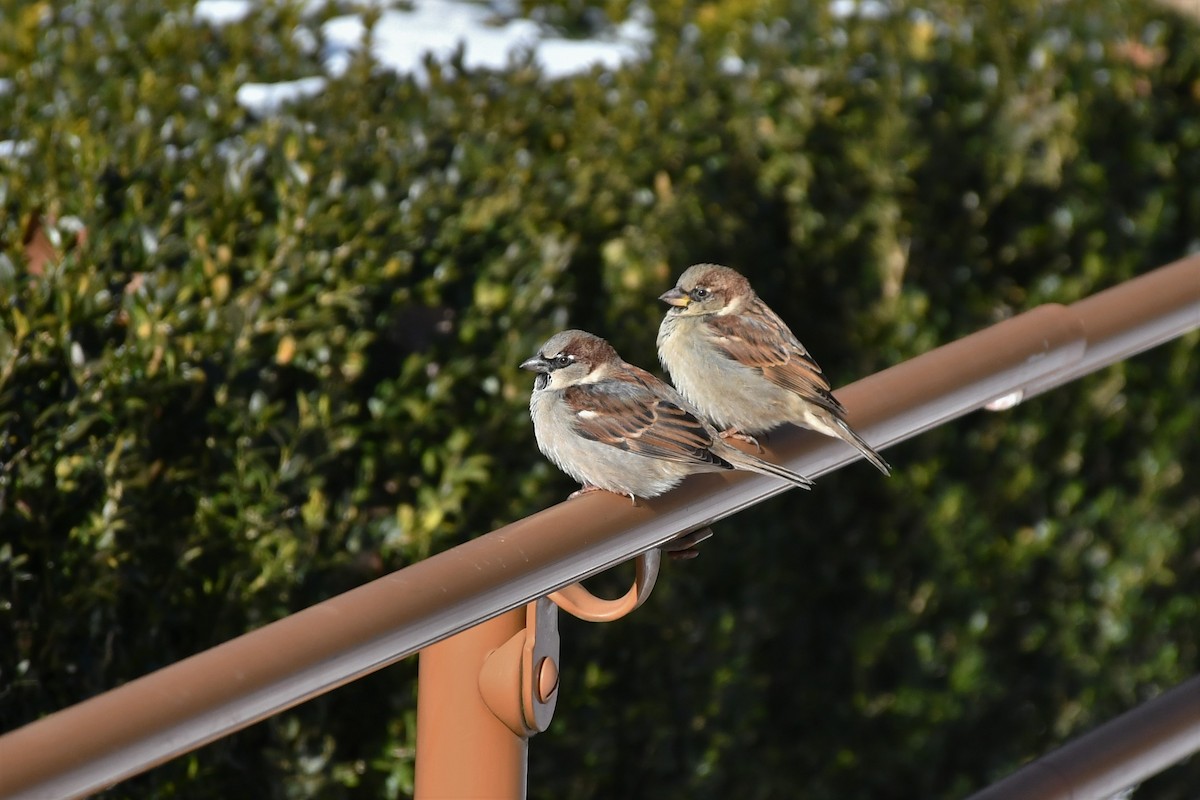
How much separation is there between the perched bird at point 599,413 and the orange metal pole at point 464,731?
1099 millimetres

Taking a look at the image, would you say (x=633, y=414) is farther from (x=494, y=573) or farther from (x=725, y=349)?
(x=494, y=573)

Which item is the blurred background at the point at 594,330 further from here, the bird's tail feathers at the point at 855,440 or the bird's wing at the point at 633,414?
the bird's tail feathers at the point at 855,440

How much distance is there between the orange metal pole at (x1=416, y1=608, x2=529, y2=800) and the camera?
190 cm

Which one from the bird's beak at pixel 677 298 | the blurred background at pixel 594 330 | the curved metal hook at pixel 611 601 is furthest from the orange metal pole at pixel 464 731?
the bird's beak at pixel 677 298

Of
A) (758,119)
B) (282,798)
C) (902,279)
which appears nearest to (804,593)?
(902,279)

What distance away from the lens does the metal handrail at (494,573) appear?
1.39m

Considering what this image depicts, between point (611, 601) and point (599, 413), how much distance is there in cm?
112

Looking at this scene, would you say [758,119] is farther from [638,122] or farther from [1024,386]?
[1024,386]

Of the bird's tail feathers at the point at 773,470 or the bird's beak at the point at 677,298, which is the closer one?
the bird's tail feathers at the point at 773,470

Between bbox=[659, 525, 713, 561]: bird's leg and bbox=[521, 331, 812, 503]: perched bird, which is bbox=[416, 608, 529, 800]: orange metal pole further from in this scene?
bbox=[521, 331, 812, 503]: perched bird

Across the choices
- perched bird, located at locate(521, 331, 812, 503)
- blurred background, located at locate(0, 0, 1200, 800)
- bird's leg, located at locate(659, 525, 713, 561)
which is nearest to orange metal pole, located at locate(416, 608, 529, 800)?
bird's leg, located at locate(659, 525, 713, 561)

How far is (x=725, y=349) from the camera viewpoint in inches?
143

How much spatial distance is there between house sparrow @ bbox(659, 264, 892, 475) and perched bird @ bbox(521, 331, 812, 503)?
0.34 meters

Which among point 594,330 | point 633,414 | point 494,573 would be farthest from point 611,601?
point 594,330
